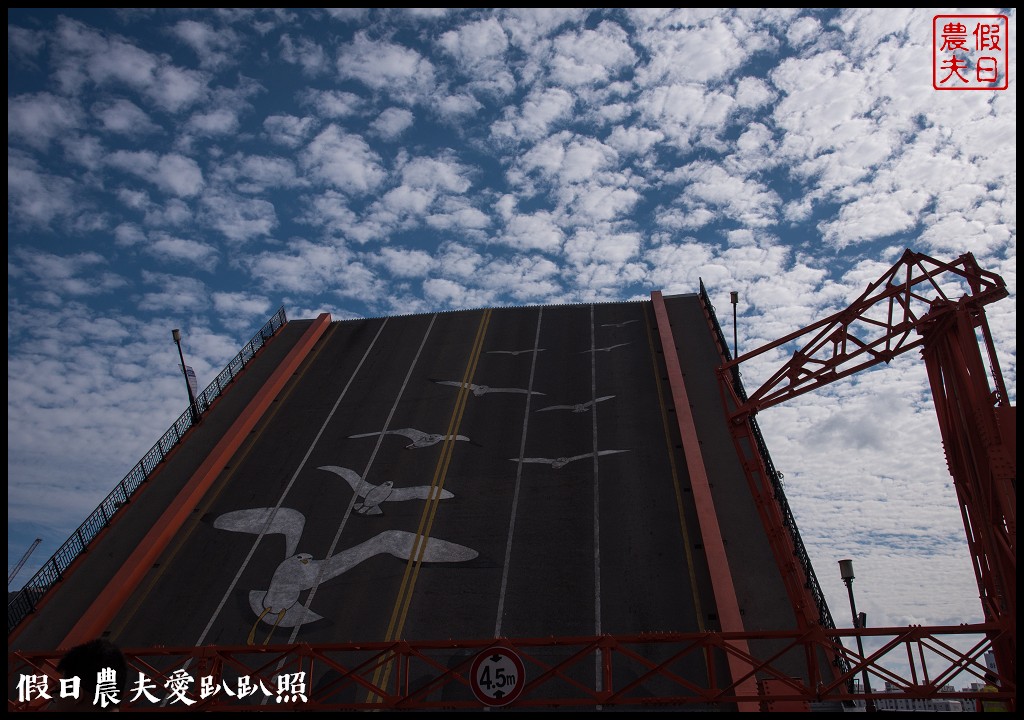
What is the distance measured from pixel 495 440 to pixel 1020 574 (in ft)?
64.7

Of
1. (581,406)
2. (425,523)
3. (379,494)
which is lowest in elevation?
(425,523)

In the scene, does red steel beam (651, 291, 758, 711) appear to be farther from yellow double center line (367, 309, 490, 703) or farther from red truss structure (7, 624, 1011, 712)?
yellow double center line (367, 309, 490, 703)

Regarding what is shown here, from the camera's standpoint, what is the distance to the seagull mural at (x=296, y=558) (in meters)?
24.2

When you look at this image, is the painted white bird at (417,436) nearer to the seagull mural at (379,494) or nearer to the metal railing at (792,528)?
the seagull mural at (379,494)

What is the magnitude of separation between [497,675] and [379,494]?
1427cm

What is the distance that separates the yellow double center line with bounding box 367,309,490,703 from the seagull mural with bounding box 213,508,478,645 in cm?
31

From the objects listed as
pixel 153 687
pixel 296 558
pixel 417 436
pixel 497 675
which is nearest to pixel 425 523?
pixel 296 558

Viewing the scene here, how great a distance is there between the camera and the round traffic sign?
16.0 m

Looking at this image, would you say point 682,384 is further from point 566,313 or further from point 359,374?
→ point 359,374

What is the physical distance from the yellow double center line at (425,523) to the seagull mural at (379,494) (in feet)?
1.01

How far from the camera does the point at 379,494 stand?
1166 inches

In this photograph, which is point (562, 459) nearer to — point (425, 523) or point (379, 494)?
point (425, 523)

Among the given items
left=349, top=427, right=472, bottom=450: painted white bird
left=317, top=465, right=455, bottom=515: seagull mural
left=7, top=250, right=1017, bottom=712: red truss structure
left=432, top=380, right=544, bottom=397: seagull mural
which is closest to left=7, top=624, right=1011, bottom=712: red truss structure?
left=7, top=250, right=1017, bottom=712: red truss structure

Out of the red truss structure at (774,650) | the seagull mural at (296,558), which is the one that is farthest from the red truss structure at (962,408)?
the seagull mural at (296,558)
